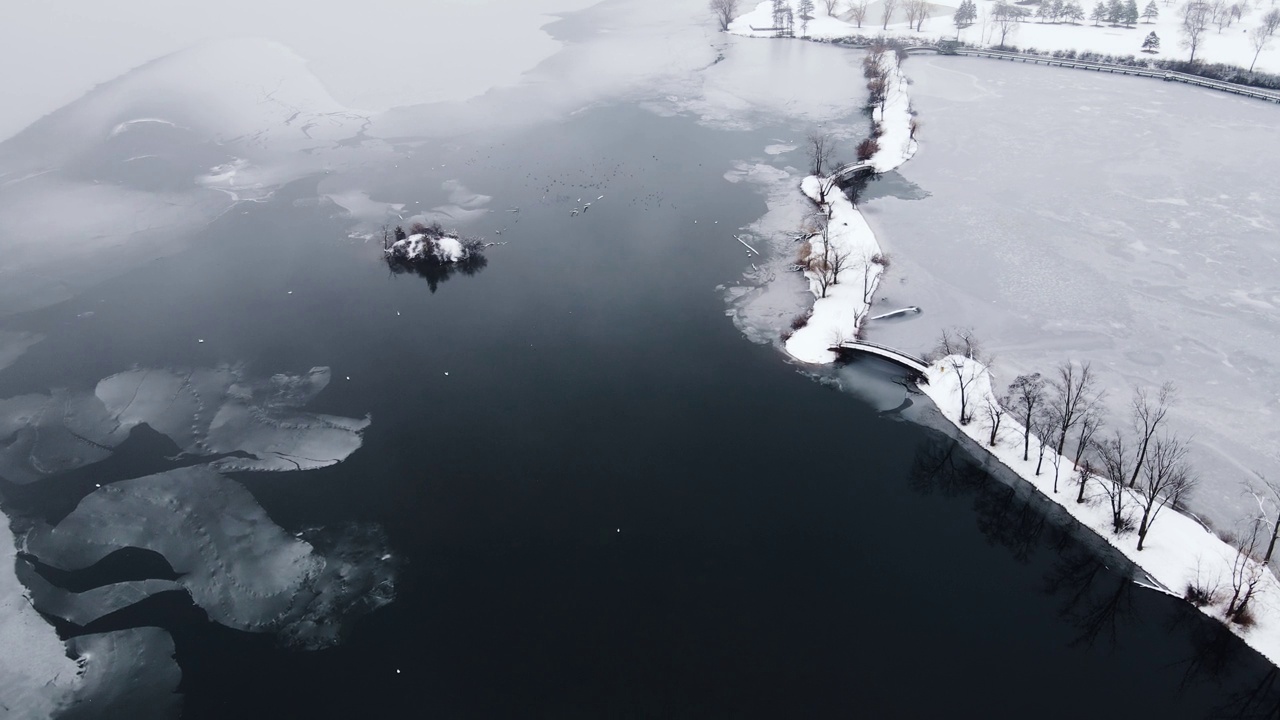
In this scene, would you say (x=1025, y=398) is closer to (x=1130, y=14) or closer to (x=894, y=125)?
(x=894, y=125)

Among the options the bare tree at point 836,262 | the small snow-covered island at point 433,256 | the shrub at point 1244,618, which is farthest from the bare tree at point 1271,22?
the small snow-covered island at point 433,256

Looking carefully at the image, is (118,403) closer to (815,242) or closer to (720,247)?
(720,247)

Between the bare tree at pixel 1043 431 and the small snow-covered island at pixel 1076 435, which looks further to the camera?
the bare tree at pixel 1043 431

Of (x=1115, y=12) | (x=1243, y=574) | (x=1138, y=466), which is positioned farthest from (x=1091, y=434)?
(x=1115, y=12)

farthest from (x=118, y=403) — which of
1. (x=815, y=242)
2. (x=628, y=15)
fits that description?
(x=628, y=15)

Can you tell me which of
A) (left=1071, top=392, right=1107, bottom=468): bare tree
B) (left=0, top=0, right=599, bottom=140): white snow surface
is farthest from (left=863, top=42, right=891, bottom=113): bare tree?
(left=1071, top=392, right=1107, bottom=468): bare tree

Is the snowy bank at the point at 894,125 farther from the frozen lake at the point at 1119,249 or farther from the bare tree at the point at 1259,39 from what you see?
the bare tree at the point at 1259,39
